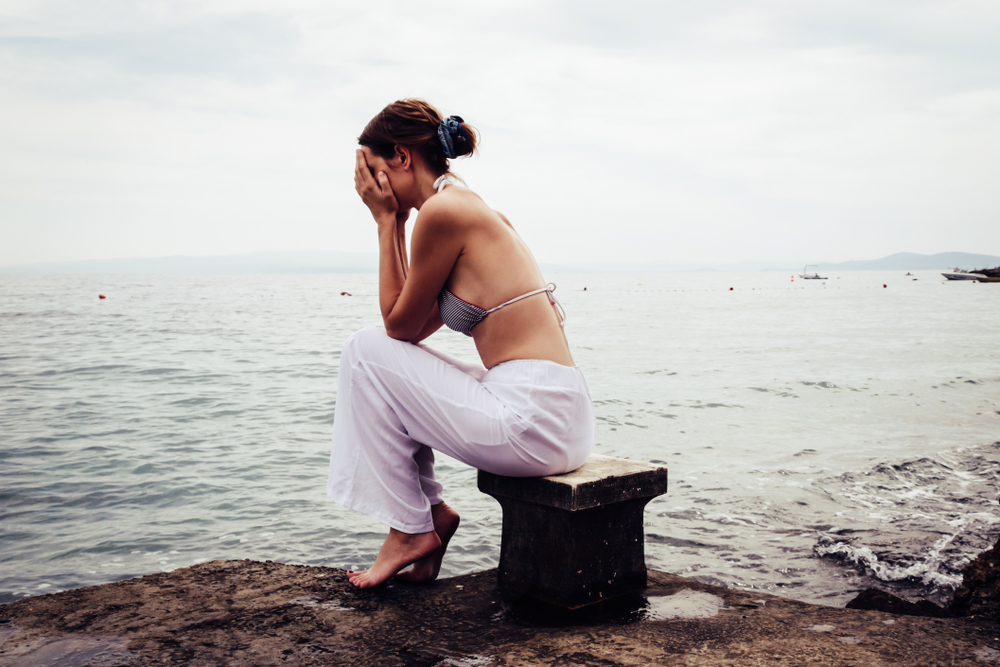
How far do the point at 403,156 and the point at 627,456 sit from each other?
5573mm

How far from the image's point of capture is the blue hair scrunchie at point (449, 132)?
9.23 ft

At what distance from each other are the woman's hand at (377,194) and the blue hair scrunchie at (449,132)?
282mm

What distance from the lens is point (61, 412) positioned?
32.4ft

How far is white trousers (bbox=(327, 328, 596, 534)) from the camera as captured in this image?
8.58 ft

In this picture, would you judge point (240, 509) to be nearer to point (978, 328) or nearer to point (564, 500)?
point (564, 500)

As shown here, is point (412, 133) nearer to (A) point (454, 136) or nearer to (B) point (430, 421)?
(A) point (454, 136)

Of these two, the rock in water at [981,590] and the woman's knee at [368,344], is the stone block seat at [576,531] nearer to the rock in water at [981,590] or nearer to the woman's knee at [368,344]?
the woman's knee at [368,344]

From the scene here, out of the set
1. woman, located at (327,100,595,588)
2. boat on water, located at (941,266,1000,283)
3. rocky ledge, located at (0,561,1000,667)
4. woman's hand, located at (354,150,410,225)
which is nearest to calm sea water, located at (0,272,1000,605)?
rocky ledge, located at (0,561,1000,667)

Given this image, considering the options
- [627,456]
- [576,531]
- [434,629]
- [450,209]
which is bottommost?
[627,456]

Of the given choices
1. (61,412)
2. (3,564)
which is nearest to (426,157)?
(3,564)

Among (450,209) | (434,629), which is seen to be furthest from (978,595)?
(450,209)

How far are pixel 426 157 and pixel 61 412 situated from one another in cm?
922

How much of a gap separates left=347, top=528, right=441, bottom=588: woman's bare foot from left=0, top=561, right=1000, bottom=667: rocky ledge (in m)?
0.05

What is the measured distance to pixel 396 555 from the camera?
2828 mm
